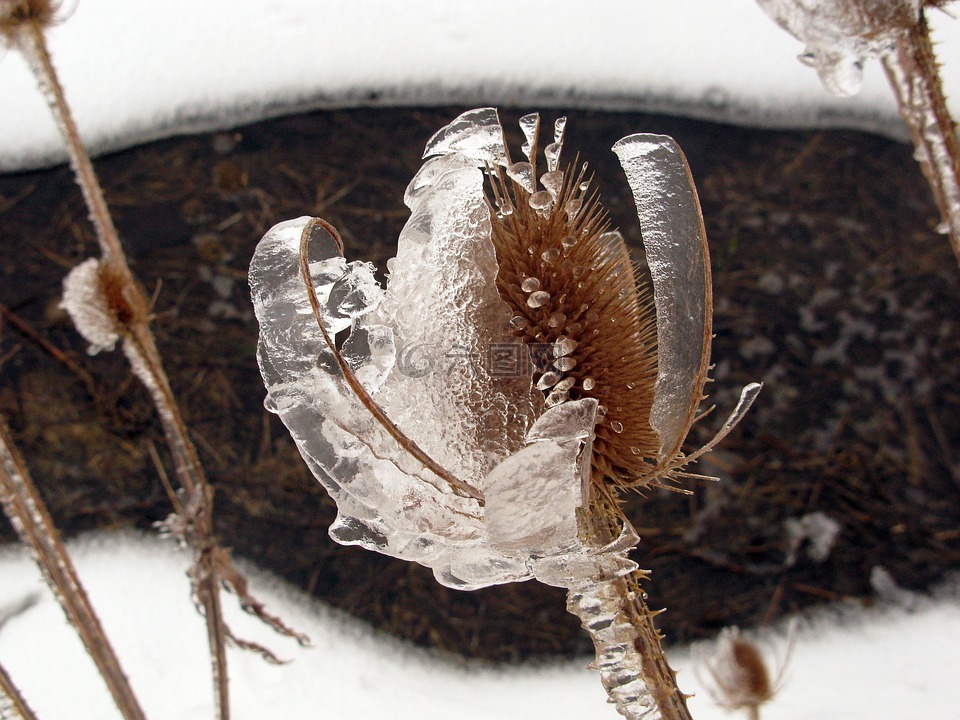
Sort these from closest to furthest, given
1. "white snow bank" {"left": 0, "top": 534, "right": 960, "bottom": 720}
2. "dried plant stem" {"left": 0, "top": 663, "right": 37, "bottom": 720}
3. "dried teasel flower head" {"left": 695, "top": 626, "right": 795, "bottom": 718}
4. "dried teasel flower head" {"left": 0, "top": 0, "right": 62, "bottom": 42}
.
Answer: "dried plant stem" {"left": 0, "top": 663, "right": 37, "bottom": 720} < "dried teasel flower head" {"left": 0, "top": 0, "right": 62, "bottom": 42} < "dried teasel flower head" {"left": 695, "top": 626, "right": 795, "bottom": 718} < "white snow bank" {"left": 0, "top": 534, "right": 960, "bottom": 720}

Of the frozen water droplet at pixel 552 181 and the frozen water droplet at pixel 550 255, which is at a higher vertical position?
the frozen water droplet at pixel 552 181

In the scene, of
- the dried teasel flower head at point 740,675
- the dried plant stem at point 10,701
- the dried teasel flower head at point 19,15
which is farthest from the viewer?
the dried teasel flower head at point 740,675

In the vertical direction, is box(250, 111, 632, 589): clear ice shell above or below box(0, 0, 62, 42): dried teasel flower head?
below

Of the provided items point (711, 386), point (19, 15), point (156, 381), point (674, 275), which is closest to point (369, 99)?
point (19, 15)

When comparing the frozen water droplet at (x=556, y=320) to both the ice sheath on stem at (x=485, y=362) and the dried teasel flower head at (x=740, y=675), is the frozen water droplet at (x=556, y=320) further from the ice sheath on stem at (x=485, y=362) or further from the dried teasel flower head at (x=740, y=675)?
the dried teasel flower head at (x=740, y=675)

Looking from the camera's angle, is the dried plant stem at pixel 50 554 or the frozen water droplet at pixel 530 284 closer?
the frozen water droplet at pixel 530 284

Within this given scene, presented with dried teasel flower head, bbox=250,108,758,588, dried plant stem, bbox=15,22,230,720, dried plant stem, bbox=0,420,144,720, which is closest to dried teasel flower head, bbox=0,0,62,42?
dried plant stem, bbox=15,22,230,720

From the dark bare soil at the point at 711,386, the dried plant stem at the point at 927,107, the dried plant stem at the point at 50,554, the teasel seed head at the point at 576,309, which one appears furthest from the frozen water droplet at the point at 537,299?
the dark bare soil at the point at 711,386

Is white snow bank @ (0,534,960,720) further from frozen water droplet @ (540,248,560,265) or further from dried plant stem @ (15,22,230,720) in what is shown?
frozen water droplet @ (540,248,560,265)
